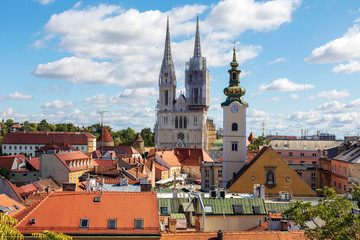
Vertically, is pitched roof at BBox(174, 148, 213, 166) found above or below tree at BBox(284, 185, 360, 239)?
above

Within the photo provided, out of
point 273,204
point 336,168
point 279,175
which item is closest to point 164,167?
point 336,168

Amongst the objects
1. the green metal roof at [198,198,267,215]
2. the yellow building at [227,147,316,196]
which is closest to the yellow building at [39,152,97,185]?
the yellow building at [227,147,316,196]

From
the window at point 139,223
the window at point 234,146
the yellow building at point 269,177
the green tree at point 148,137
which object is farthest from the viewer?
the green tree at point 148,137

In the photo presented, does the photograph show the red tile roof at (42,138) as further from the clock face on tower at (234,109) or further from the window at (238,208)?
the window at (238,208)

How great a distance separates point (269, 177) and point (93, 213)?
24.8 metres

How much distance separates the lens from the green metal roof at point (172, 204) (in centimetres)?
3181

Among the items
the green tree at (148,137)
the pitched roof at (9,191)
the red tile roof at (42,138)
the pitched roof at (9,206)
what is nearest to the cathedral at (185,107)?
the red tile roof at (42,138)

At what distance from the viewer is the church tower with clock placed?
5666 cm

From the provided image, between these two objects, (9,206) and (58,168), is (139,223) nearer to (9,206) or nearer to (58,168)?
(9,206)

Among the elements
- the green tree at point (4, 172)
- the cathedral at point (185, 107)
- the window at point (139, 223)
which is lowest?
the window at point (139, 223)

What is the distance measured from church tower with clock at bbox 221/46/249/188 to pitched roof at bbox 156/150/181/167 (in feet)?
126

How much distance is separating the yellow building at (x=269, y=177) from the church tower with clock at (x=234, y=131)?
422 inches

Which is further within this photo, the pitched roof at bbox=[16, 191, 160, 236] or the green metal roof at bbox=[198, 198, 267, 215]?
the green metal roof at bbox=[198, 198, 267, 215]

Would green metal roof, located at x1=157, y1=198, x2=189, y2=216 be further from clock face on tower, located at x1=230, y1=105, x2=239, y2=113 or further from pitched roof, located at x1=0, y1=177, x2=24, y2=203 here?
clock face on tower, located at x1=230, y1=105, x2=239, y2=113
